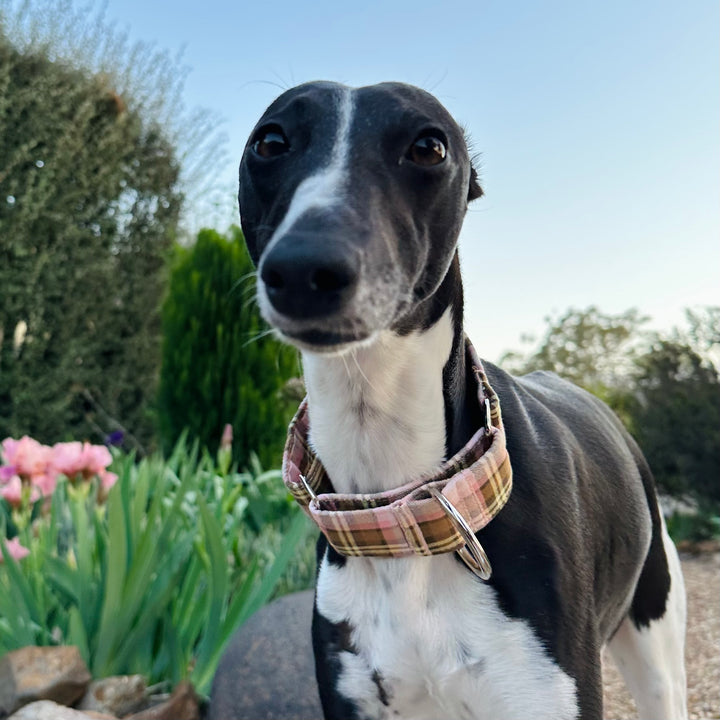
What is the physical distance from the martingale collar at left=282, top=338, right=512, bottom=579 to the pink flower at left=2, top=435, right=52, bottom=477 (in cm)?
182

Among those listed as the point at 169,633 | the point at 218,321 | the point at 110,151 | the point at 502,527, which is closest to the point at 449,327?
the point at 502,527

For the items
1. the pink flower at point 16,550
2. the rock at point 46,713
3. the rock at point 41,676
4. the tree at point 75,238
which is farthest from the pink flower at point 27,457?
the tree at point 75,238

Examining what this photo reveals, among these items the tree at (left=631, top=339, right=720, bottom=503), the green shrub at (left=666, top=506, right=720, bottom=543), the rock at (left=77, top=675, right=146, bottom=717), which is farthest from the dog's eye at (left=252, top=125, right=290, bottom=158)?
the tree at (left=631, top=339, right=720, bottom=503)

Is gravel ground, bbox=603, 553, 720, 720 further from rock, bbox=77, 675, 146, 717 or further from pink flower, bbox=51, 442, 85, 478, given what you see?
pink flower, bbox=51, 442, 85, 478

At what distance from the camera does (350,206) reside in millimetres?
1346

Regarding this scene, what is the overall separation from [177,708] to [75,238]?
7028 millimetres

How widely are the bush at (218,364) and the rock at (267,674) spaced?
337 cm

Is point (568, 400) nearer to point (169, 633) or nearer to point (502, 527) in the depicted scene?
point (502, 527)

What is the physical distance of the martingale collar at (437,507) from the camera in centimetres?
150

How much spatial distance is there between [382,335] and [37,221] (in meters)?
7.85

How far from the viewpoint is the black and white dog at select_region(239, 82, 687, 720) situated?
4.73 ft

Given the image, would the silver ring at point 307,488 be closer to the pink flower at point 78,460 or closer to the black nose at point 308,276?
the black nose at point 308,276

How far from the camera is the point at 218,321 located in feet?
21.8

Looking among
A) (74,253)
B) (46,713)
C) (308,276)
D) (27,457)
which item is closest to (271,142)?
(308,276)
